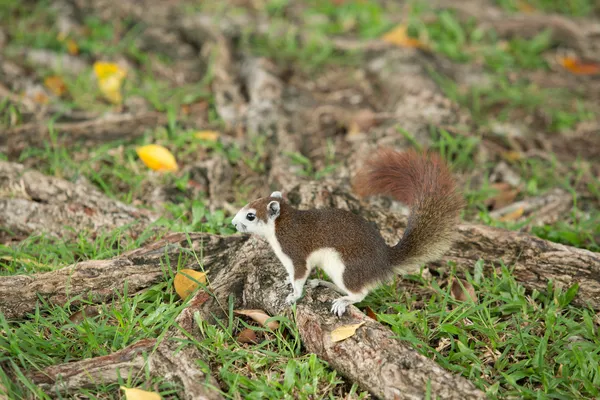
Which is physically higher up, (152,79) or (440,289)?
(152,79)

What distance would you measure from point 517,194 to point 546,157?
20.9 inches

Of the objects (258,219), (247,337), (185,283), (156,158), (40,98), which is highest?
(258,219)

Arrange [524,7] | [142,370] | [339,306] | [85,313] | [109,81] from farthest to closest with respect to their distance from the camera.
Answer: [524,7] → [109,81] → [85,313] → [339,306] → [142,370]

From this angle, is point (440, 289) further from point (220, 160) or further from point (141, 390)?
point (220, 160)

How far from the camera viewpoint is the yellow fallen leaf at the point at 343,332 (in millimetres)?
2582

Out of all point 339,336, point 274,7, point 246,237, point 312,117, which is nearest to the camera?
point 339,336

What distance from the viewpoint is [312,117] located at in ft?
16.1

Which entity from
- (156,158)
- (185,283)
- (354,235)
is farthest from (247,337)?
(156,158)

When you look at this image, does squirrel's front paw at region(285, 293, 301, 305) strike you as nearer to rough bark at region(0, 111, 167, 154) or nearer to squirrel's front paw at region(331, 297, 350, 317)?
squirrel's front paw at region(331, 297, 350, 317)

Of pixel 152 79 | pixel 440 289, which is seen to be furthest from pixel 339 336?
pixel 152 79

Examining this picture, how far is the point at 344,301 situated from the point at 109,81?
124 inches

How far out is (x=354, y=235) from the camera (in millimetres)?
2777

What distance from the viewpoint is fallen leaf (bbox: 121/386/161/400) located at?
2.28m

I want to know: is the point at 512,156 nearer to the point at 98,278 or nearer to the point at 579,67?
the point at 579,67
